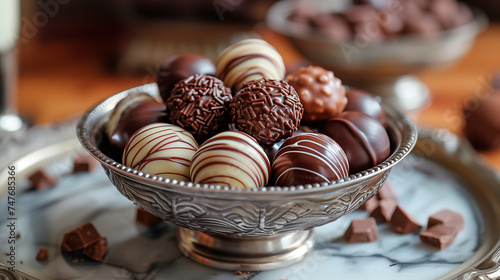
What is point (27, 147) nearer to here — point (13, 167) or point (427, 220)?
point (13, 167)

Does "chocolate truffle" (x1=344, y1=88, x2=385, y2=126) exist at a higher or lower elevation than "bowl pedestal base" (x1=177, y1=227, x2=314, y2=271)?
higher

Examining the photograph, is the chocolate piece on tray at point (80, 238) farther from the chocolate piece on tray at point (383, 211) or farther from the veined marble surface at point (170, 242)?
the chocolate piece on tray at point (383, 211)

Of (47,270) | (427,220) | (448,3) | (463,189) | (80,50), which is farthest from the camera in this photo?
(80,50)

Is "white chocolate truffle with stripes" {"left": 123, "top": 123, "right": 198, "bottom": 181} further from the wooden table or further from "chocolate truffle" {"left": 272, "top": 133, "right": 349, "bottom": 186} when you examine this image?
the wooden table

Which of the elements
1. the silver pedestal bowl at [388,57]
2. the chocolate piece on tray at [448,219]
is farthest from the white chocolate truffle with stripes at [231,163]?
the silver pedestal bowl at [388,57]

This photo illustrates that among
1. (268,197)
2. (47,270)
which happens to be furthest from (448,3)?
(47,270)

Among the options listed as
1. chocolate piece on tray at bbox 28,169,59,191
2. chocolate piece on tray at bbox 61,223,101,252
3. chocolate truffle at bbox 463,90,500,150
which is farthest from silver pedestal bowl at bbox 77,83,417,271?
chocolate truffle at bbox 463,90,500,150
